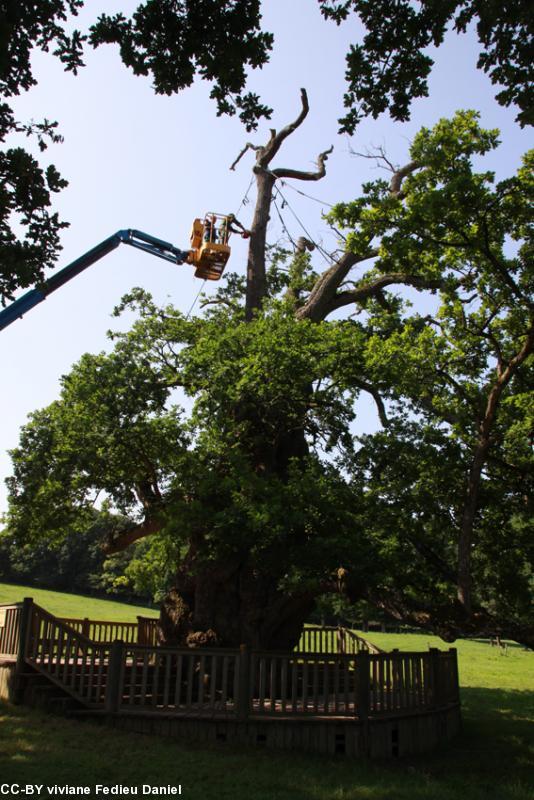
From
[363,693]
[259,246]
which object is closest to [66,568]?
[259,246]

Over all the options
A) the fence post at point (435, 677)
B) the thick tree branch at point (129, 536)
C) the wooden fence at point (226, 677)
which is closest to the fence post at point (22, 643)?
the wooden fence at point (226, 677)

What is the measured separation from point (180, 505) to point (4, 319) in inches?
260

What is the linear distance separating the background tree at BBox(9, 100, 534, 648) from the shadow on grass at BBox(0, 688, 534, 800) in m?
2.16

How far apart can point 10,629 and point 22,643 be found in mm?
871

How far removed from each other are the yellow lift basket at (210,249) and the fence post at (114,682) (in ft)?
43.6

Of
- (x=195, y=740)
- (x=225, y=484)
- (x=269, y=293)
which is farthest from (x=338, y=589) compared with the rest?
(x=269, y=293)

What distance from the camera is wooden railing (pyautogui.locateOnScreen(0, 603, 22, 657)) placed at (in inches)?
459

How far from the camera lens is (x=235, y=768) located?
340 inches

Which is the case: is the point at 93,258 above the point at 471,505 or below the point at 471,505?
above

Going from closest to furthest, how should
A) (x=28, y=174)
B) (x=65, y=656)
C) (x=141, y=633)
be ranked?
(x=28, y=174), (x=65, y=656), (x=141, y=633)

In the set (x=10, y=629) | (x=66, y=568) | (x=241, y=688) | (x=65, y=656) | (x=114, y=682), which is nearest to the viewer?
(x=241, y=688)

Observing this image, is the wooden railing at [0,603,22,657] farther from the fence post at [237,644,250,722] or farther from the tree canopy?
the tree canopy

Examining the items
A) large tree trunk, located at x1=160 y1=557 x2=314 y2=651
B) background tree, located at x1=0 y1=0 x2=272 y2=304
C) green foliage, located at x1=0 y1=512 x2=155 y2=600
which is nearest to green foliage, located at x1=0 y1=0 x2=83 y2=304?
background tree, located at x1=0 y1=0 x2=272 y2=304

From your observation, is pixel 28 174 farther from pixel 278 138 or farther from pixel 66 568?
pixel 66 568
